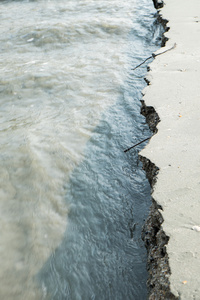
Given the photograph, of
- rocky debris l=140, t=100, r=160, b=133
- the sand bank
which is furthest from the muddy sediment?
rocky debris l=140, t=100, r=160, b=133

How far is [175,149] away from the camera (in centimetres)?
238

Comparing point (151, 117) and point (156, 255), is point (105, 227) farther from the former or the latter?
point (151, 117)

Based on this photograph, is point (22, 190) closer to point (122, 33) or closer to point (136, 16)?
point (122, 33)

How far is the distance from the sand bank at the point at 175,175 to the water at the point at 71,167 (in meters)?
0.42

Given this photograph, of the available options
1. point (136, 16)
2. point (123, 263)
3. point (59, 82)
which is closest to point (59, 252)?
point (123, 263)

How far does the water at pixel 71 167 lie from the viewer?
2.11 m

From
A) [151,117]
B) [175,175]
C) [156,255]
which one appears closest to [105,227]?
[175,175]

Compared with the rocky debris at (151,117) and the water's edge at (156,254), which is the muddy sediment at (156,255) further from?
the rocky debris at (151,117)

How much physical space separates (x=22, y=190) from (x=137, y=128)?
1412 mm

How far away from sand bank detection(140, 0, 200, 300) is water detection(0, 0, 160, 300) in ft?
1.37

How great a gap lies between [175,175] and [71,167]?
1.20 metres

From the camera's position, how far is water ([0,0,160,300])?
211 centimetres

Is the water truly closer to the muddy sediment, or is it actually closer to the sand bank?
the muddy sediment

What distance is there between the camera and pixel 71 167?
3061 millimetres
